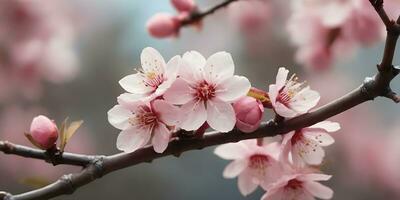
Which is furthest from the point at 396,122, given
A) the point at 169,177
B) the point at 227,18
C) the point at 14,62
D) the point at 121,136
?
the point at 121,136

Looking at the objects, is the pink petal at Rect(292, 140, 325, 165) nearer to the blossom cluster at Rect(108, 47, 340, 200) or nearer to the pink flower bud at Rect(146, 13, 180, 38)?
the blossom cluster at Rect(108, 47, 340, 200)

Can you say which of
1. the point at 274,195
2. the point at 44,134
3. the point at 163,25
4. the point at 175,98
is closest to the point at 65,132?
the point at 44,134

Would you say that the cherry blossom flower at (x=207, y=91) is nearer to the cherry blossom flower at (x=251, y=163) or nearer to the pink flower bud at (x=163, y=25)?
the cherry blossom flower at (x=251, y=163)

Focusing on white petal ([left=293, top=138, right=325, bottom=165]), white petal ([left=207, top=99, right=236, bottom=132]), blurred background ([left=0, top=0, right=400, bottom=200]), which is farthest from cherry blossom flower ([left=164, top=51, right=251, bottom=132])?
blurred background ([left=0, top=0, right=400, bottom=200])

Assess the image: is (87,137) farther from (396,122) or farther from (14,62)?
(396,122)

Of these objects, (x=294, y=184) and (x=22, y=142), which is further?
(x=22, y=142)

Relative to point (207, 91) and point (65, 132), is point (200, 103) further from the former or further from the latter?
point (65, 132)
